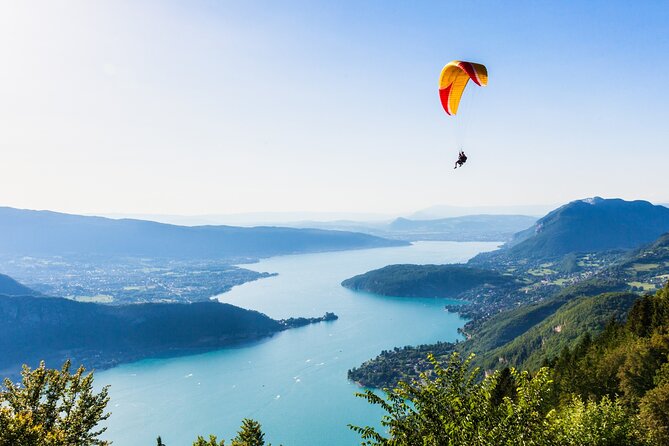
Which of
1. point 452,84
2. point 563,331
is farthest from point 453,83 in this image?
point 563,331

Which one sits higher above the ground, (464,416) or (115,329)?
(464,416)

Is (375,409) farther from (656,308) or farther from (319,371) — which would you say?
(656,308)

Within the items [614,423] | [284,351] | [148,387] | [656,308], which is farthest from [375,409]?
[614,423]

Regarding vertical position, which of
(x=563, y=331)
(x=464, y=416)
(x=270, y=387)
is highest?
(x=464, y=416)

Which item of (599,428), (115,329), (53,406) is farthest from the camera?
(115,329)

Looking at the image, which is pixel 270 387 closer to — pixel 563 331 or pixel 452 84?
pixel 563 331

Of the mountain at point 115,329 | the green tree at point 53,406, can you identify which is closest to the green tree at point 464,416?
the green tree at point 53,406

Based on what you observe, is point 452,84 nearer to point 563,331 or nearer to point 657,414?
point 657,414

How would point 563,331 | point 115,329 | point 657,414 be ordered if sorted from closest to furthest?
point 657,414, point 563,331, point 115,329

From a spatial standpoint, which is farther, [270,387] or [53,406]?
[270,387]
